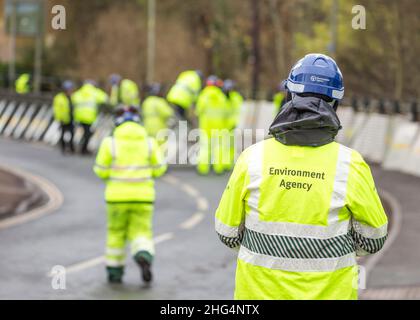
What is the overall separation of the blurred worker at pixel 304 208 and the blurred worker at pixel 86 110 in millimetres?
21943

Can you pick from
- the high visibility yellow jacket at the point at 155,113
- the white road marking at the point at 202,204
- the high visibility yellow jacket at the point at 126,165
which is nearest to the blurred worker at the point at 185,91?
the high visibility yellow jacket at the point at 155,113

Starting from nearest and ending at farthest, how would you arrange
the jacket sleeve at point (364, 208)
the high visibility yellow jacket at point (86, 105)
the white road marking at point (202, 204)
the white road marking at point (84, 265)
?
the jacket sleeve at point (364, 208)
the white road marking at point (84, 265)
the white road marking at point (202, 204)
the high visibility yellow jacket at point (86, 105)

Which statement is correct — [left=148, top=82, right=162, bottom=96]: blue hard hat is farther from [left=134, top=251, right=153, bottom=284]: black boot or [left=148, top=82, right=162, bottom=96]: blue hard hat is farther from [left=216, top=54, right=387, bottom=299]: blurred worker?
[left=216, top=54, right=387, bottom=299]: blurred worker

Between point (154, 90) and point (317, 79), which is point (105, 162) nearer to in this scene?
point (317, 79)

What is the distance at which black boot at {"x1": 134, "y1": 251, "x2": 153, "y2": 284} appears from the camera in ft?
38.3

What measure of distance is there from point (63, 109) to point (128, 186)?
1612 centimetres

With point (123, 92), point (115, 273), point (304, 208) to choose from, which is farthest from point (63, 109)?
point (304, 208)

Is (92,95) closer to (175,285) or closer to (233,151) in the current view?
(233,151)

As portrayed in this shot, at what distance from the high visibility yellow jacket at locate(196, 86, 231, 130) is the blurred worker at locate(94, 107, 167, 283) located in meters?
11.1

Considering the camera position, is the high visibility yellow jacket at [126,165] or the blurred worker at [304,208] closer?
the blurred worker at [304,208]

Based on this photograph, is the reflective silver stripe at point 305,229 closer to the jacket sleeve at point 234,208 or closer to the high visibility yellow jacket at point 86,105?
the jacket sleeve at point 234,208

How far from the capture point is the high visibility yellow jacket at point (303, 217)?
5.02m

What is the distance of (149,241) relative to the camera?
1175cm

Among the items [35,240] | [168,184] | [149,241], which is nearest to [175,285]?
[149,241]
